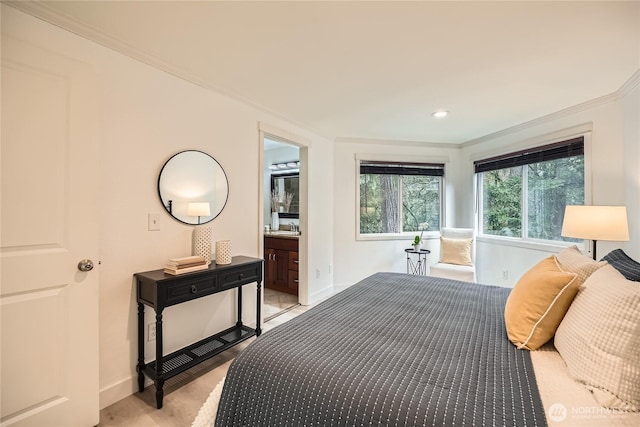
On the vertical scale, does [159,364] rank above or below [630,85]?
below

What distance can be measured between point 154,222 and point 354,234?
2.80m

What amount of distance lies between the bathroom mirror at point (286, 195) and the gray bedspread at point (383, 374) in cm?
340

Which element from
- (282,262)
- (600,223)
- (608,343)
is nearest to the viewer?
(608,343)

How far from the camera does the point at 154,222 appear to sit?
2.05 meters

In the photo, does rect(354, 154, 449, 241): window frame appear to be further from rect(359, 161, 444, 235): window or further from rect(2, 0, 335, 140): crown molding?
rect(2, 0, 335, 140): crown molding

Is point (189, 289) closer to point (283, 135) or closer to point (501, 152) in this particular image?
point (283, 135)

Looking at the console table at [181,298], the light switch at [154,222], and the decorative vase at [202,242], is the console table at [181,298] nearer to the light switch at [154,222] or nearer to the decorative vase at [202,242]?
the decorative vase at [202,242]

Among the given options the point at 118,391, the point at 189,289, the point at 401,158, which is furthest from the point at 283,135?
the point at 118,391

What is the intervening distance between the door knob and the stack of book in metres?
0.44

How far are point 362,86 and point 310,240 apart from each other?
1.97m

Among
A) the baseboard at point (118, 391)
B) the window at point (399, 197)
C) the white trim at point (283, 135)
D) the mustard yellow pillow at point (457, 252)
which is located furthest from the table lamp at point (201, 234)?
the mustard yellow pillow at point (457, 252)

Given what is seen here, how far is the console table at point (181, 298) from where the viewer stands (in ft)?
5.94

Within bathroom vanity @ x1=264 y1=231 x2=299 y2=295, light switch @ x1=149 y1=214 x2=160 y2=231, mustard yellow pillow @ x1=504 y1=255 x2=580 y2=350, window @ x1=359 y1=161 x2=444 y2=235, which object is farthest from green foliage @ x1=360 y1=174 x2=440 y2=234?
mustard yellow pillow @ x1=504 y1=255 x2=580 y2=350

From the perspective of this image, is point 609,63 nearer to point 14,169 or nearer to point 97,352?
point 14,169
